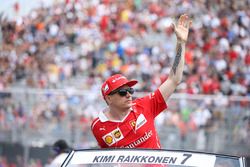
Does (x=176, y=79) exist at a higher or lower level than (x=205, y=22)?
higher

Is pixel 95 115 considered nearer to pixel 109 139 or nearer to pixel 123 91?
pixel 109 139

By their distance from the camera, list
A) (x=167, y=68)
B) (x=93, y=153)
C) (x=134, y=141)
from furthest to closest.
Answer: (x=167, y=68) → (x=134, y=141) → (x=93, y=153)

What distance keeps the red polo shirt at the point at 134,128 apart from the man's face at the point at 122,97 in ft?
0.62

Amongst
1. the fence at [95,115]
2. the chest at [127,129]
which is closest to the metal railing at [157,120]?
the fence at [95,115]

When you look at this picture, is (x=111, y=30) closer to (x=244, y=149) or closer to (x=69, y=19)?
(x=69, y=19)

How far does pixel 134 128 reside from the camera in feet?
26.1

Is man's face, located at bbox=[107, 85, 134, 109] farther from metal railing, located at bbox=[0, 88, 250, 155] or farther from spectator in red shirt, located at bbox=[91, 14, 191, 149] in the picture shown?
metal railing, located at bbox=[0, 88, 250, 155]

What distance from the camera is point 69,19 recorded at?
72.4 feet

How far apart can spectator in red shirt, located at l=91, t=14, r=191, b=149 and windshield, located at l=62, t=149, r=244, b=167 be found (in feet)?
3.36

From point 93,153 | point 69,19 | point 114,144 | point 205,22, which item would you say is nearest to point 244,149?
point 205,22

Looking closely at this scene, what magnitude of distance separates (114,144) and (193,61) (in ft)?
39.2

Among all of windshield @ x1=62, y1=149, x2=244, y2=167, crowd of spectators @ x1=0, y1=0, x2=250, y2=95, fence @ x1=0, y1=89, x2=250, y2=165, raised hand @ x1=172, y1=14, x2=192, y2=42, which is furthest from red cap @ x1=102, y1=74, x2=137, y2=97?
crowd of spectators @ x1=0, y1=0, x2=250, y2=95

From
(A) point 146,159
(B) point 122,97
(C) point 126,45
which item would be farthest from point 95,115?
(A) point 146,159

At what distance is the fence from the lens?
53.4ft
